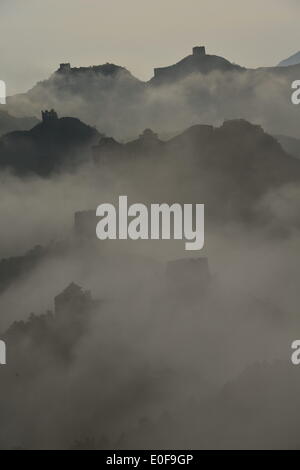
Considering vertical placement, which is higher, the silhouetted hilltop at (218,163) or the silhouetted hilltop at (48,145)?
the silhouetted hilltop at (48,145)

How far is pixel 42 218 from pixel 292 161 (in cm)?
6899

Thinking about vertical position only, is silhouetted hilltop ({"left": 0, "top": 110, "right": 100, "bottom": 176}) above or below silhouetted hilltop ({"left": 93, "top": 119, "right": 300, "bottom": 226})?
above

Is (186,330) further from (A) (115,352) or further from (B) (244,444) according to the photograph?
(B) (244,444)

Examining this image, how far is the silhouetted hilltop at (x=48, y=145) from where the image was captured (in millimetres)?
165000

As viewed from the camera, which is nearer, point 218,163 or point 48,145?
point 218,163

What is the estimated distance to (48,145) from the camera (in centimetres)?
16600

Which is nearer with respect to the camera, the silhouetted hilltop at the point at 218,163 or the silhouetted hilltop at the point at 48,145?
the silhouetted hilltop at the point at 218,163

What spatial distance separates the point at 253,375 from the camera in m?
68.6

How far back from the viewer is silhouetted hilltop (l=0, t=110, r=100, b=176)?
541 feet

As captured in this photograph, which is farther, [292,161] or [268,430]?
[292,161]

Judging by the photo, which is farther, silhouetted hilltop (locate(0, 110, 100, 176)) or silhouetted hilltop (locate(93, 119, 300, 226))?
silhouetted hilltop (locate(0, 110, 100, 176))

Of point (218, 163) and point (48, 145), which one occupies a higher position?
point (48, 145)
